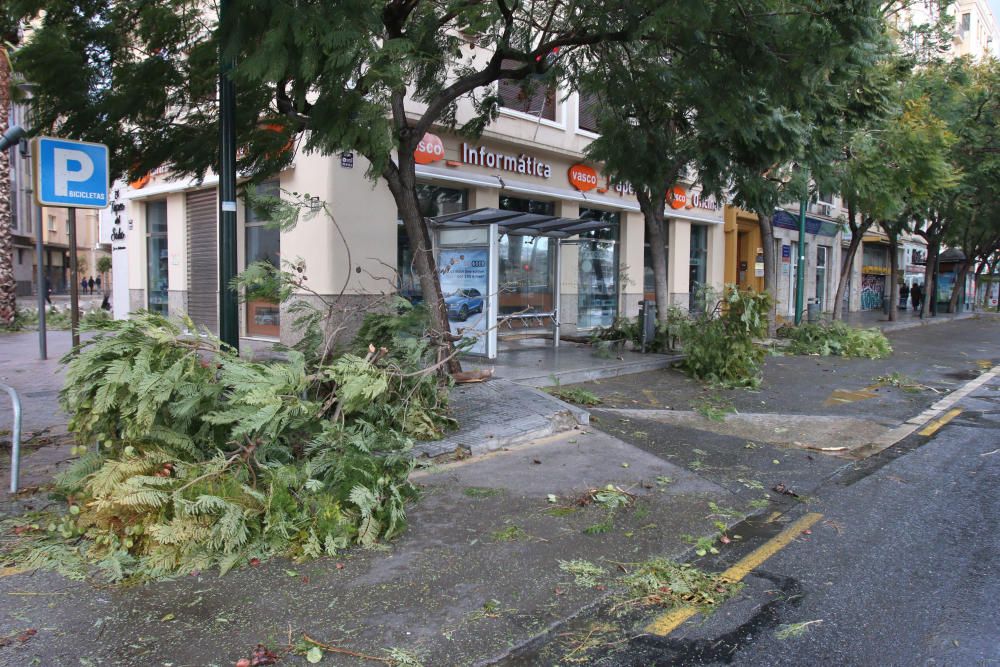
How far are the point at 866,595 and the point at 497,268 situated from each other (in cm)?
900

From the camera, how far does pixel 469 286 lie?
41.2 feet

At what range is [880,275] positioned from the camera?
39469 millimetres

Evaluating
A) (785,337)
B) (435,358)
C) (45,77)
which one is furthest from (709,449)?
(785,337)

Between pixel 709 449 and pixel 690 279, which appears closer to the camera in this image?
pixel 709 449

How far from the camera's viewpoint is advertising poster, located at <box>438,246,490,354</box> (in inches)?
483

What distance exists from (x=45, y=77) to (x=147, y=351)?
15.4 feet

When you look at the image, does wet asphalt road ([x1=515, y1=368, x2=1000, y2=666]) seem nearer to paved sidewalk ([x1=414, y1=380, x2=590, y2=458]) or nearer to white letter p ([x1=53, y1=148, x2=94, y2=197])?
paved sidewalk ([x1=414, y1=380, x2=590, y2=458])

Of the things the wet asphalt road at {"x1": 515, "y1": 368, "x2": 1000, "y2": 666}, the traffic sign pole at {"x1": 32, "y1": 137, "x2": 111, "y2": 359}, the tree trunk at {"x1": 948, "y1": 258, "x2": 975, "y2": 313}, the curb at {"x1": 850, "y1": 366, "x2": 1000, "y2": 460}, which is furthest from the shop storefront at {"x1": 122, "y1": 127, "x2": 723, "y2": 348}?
the tree trunk at {"x1": 948, "y1": 258, "x2": 975, "y2": 313}

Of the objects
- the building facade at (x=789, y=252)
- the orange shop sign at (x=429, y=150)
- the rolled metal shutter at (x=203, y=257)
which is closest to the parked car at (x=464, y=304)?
the orange shop sign at (x=429, y=150)

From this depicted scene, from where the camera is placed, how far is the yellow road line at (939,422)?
27.6 ft

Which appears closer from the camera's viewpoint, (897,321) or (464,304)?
(464,304)

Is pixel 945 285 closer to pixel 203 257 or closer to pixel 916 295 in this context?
pixel 916 295

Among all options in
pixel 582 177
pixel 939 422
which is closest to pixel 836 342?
pixel 582 177

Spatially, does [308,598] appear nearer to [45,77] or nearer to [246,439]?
[246,439]
